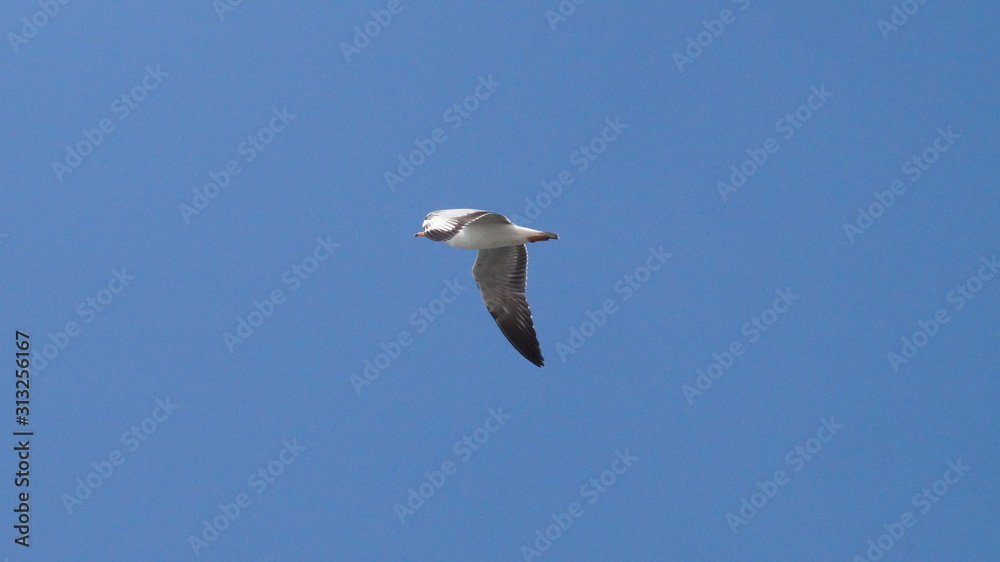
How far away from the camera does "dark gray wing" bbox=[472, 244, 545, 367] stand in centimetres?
1452

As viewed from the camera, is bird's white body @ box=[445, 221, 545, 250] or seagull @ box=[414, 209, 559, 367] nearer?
bird's white body @ box=[445, 221, 545, 250]

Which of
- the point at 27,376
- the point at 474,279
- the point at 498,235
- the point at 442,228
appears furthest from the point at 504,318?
the point at 27,376

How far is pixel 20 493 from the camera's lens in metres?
12.8

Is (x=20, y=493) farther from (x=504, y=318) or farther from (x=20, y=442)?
(x=504, y=318)

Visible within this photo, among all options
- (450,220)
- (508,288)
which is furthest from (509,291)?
(450,220)

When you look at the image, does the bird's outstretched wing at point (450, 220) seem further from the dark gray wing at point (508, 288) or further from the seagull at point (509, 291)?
the dark gray wing at point (508, 288)

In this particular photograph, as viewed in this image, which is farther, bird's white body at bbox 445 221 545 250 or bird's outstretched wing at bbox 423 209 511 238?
bird's white body at bbox 445 221 545 250

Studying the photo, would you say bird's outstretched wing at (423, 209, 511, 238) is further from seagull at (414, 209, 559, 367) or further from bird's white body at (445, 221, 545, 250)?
seagull at (414, 209, 559, 367)

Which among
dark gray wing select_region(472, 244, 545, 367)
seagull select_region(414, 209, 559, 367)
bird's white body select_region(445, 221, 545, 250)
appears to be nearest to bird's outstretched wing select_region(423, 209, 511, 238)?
bird's white body select_region(445, 221, 545, 250)

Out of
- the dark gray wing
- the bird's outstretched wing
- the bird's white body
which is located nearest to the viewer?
the bird's outstretched wing

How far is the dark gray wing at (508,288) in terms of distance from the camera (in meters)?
14.5

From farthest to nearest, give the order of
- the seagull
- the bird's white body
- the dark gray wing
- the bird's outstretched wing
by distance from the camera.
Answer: the dark gray wing
the seagull
the bird's white body
the bird's outstretched wing

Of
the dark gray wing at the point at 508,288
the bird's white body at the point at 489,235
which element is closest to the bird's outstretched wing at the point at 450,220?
the bird's white body at the point at 489,235

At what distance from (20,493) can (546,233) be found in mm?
8684
